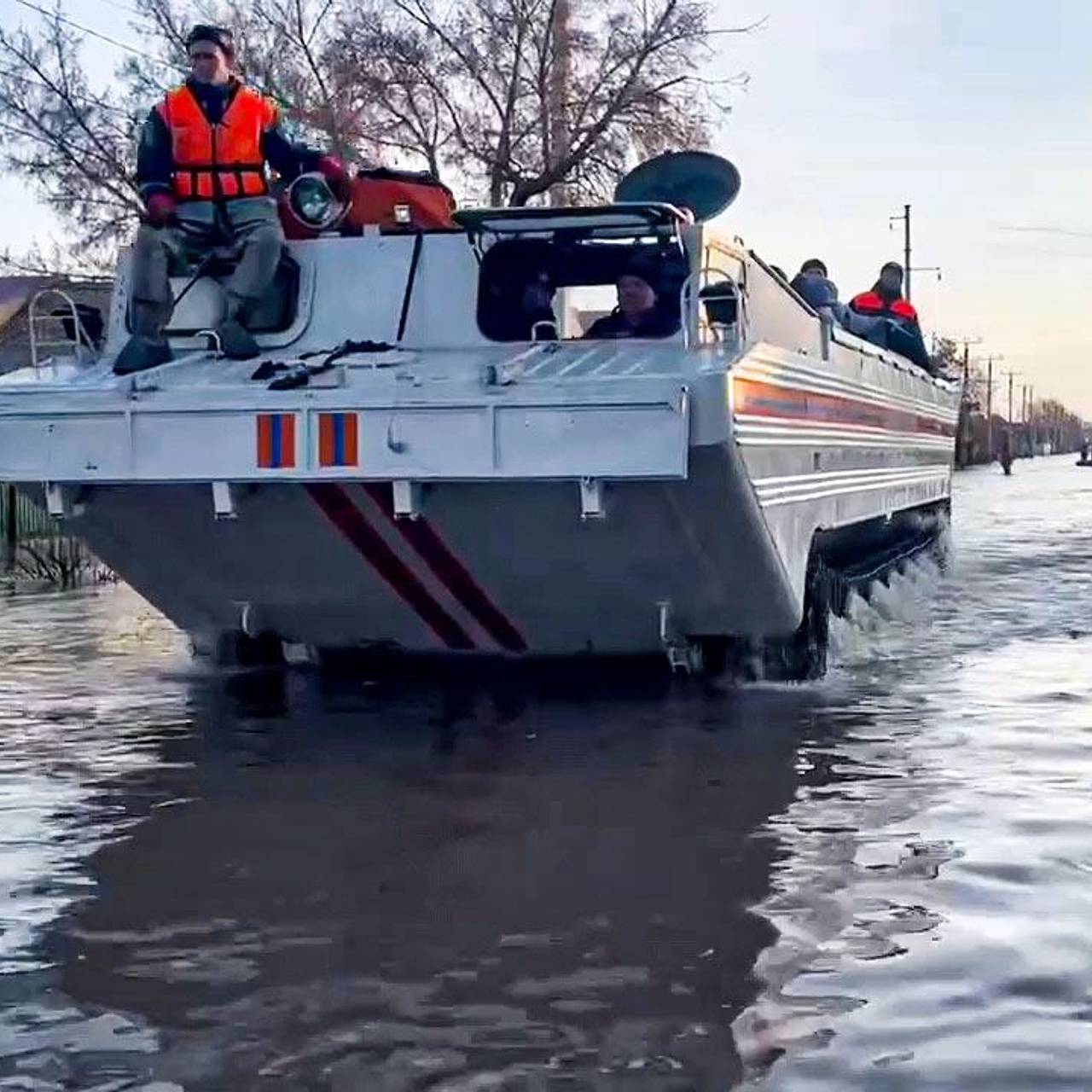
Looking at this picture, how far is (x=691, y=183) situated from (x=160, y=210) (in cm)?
223

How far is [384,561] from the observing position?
25.3 feet

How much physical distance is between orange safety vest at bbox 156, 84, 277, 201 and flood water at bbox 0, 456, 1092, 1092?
2.15 metres

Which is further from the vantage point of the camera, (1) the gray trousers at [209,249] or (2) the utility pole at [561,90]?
(2) the utility pole at [561,90]

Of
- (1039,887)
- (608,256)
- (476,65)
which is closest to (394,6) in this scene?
(476,65)

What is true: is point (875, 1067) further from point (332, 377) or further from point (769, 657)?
point (769, 657)

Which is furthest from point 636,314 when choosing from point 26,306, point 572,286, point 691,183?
point 26,306

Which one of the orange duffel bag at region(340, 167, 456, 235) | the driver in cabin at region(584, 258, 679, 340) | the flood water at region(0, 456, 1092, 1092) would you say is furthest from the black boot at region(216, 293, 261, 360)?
the flood water at region(0, 456, 1092, 1092)

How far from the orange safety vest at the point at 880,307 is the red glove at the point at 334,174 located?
21.5ft

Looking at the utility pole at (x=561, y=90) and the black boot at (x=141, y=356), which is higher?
the utility pole at (x=561, y=90)

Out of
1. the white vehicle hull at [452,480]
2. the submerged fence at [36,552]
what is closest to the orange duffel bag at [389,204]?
the white vehicle hull at [452,480]

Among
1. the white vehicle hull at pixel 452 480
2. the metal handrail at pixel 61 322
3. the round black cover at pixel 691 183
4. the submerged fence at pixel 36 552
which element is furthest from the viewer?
the submerged fence at pixel 36 552

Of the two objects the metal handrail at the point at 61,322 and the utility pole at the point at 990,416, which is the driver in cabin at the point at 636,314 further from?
the utility pole at the point at 990,416

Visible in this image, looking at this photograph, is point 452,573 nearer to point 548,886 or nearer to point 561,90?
point 548,886

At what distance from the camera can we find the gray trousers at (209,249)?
808 centimetres
